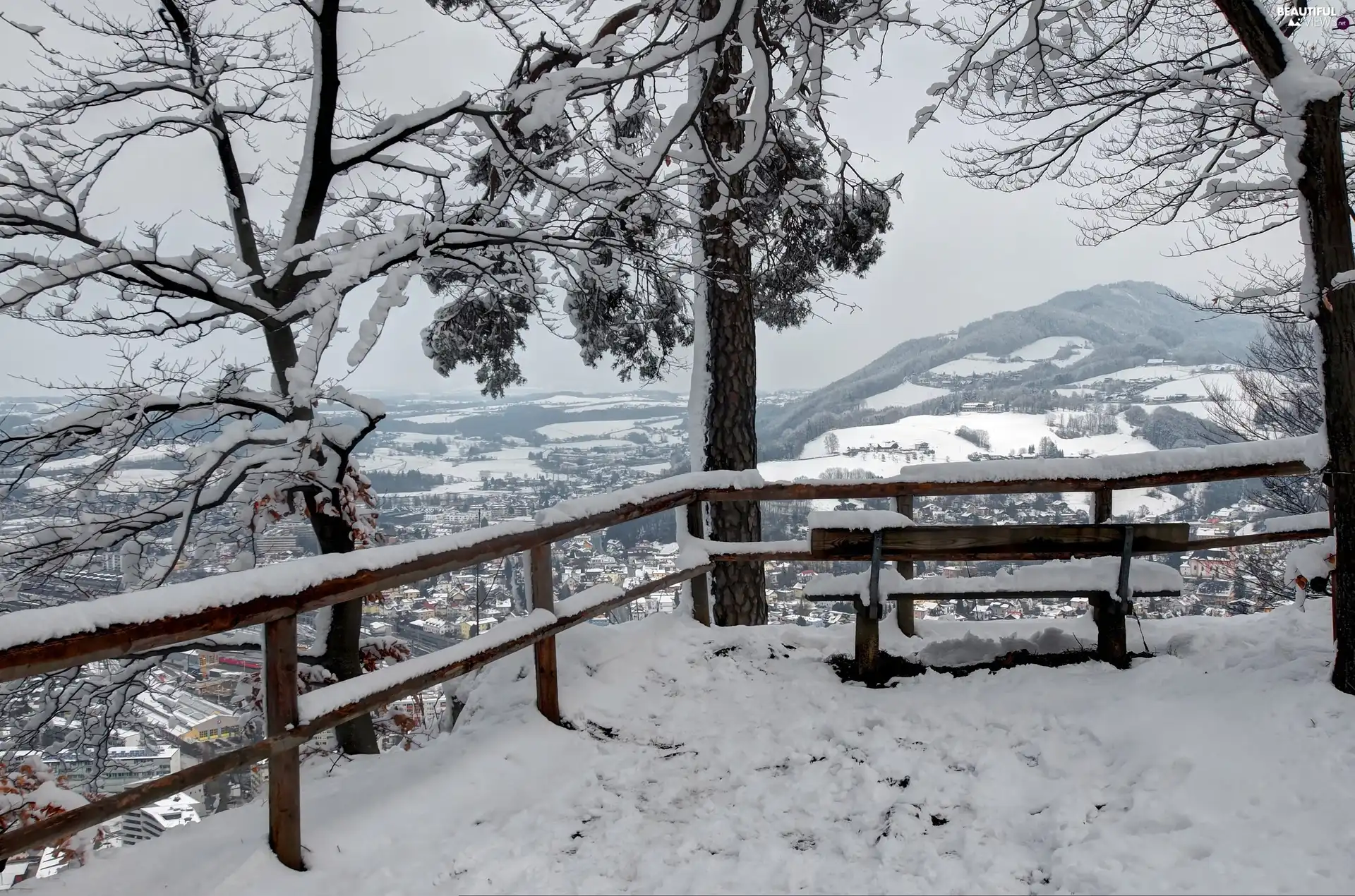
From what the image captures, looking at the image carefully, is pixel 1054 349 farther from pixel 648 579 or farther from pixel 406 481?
pixel 648 579

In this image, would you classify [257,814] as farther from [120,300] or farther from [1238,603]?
[1238,603]

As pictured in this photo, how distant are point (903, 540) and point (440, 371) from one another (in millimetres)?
9014

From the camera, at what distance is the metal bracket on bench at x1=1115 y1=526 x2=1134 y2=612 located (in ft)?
15.8

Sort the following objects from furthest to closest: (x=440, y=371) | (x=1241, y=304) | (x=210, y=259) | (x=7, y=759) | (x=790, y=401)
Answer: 1. (x=790, y=401)
2. (x=440, y=371)
3. (x=7, y=759)
4. (x=210, y=259)
5. (x=1241, y=304)

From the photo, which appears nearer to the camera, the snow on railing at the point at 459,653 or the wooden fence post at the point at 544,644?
the snow on railing at the point at 459,653

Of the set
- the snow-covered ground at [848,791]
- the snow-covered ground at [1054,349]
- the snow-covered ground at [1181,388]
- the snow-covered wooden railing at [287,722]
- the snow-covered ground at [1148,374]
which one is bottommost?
the snow-covered ground at [848,791]

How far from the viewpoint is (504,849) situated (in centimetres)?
337

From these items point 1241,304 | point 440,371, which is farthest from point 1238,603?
point 440,371

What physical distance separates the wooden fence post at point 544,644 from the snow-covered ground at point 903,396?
203 ft

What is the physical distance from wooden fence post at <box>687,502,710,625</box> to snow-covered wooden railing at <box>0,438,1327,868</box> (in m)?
0.01

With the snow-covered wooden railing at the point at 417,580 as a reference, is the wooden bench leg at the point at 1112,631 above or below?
below

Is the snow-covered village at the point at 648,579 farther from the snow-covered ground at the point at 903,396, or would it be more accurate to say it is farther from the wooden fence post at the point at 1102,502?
the snow-covered ground at the point at 903,396

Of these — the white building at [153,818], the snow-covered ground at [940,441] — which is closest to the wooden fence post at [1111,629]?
the white building at [153,818]

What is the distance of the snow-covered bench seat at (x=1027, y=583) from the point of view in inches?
193
